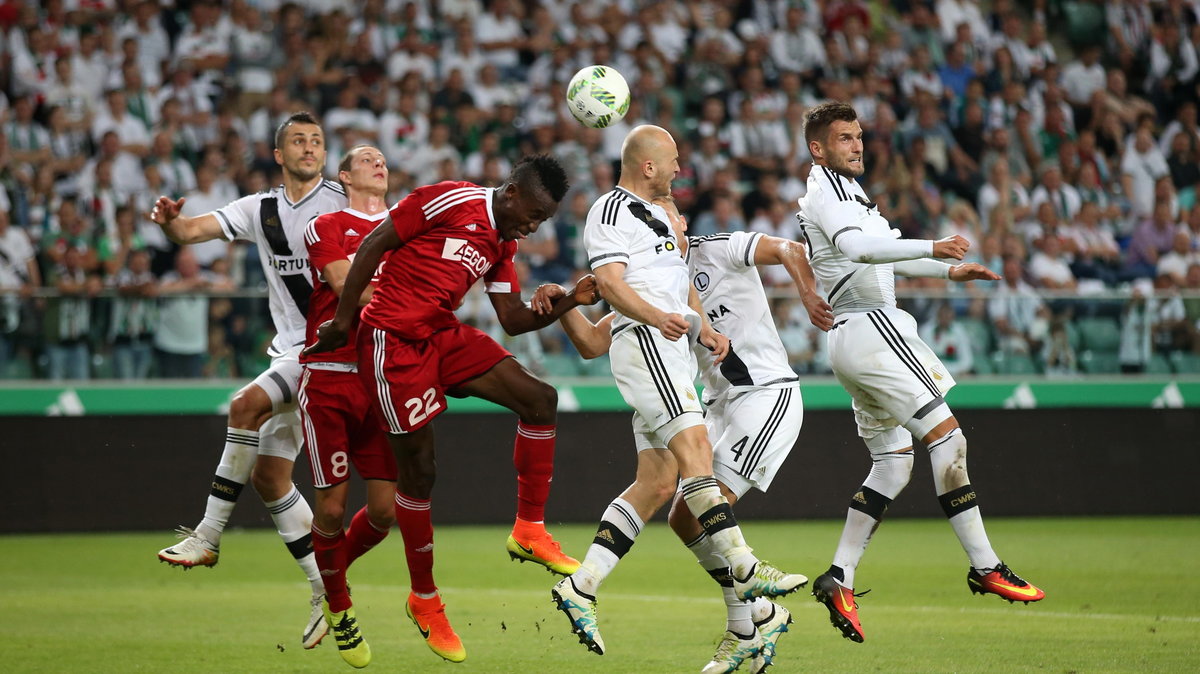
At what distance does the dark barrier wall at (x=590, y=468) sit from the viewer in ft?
43.5

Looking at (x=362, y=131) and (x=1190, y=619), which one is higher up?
(x=362, y=131)

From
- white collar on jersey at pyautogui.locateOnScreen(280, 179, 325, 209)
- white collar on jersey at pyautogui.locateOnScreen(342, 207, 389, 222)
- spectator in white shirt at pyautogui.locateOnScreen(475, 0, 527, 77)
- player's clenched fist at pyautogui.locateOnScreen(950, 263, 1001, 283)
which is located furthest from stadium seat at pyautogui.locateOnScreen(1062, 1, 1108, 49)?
white collar on jersey at pyautogui.locateOnScreen(342, 207, 389, 222)

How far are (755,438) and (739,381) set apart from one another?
0.33m

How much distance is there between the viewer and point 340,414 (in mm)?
7633

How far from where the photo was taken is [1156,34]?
786 inches

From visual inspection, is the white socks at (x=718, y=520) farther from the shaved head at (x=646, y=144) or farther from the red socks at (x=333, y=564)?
the red socks at (x=333, y=564)

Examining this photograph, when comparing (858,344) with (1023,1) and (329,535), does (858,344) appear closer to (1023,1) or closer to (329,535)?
(329,535)

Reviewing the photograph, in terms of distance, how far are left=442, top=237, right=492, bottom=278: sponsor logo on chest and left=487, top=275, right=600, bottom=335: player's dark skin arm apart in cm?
36

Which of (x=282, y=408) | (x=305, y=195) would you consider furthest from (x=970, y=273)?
(x=282, y=408)

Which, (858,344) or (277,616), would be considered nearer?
(858,344)

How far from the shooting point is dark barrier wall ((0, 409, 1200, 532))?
13273 mm

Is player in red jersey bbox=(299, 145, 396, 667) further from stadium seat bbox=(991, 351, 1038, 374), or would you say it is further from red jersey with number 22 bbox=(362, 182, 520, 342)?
stadium seat bbox=(991, 351, 1038, 374)

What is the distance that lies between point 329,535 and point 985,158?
1280 cm

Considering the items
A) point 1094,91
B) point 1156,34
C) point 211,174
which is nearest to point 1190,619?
point 211,174
